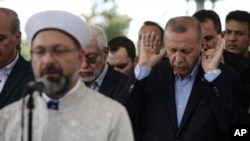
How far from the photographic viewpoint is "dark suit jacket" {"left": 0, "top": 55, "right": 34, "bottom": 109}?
504cm

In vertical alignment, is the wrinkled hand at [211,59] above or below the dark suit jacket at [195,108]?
above

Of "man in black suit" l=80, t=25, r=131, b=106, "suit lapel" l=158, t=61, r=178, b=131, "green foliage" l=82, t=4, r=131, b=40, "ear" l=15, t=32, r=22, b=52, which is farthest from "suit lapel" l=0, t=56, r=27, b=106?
"green foliage" l=82, t=4, r=131, b=40

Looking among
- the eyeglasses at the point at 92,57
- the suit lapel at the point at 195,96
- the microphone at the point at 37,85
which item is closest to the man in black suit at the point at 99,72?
the eyeglasses at the point at 92,57

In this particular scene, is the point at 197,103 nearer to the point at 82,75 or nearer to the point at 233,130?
the point at 233,130

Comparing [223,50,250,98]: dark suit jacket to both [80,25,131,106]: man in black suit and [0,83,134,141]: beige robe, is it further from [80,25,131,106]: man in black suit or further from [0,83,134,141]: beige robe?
[0,83,134,141]: beige robe

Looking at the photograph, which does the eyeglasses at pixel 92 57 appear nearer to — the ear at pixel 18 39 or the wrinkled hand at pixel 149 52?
the wrinkled hand at pixel 149 52

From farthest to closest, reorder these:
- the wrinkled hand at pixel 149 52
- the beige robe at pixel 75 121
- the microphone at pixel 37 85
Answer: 1. the wrinkled hand at pixel 149 52
2. the beige robe at pixel 75 121
3. the microphone at pixel 37 85

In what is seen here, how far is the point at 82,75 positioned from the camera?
555 centimetres

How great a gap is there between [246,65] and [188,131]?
129 cm

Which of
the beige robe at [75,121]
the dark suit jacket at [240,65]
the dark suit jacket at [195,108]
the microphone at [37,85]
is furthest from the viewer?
the dark suit jacket at [240,65]

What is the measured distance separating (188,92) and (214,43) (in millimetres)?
986

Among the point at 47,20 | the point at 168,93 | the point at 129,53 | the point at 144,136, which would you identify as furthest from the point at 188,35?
the point at 129,53

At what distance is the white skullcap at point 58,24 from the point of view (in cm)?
366

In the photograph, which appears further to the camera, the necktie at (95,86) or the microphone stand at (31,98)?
the necktie at (95,86)
